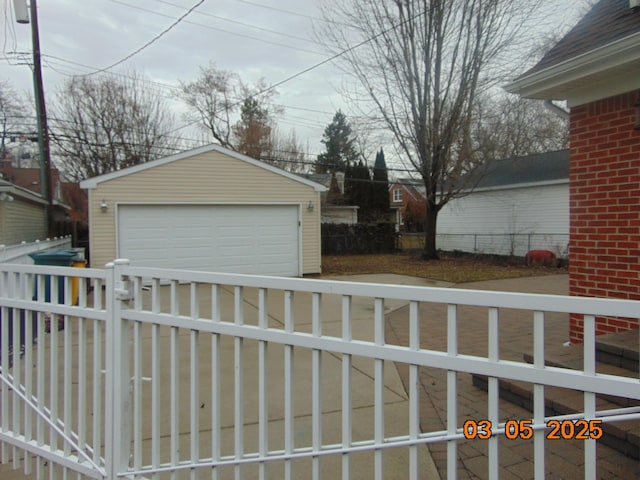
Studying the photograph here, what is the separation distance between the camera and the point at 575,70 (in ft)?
12.4

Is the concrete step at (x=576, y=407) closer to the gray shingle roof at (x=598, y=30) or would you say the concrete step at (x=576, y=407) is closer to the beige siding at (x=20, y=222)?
the gray shingle roof at (x=598, y=30)

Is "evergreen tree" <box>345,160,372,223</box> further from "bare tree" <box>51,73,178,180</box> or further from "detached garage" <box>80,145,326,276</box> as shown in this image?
"detached garage" <box>80,145,326,276</box>

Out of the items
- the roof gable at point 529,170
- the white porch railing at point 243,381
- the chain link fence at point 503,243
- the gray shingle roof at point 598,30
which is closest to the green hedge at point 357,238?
the chain link fence at point 503,243

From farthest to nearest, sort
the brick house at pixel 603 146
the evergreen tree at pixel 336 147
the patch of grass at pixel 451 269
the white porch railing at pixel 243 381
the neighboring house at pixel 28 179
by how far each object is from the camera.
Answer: the evergreen tree at pixel 336 147
the neighboring house at pixel 28 179
the patch of grass at pixel 451 269
the brick house at pixel 603 146
the white porch railing at pixel 243 381

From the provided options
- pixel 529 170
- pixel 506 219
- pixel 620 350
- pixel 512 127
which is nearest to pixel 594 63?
pixel 620 350

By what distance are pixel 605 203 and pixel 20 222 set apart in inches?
576

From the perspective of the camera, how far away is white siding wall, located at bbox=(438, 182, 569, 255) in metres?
15.8

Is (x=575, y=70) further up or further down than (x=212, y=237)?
further up

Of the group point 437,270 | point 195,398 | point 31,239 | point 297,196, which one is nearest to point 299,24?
point 297,196

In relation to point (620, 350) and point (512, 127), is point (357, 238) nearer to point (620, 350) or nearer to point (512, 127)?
point (512, 127)

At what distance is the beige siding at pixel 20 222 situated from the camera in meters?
11.0

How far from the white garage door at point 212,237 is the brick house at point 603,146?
8.09 m

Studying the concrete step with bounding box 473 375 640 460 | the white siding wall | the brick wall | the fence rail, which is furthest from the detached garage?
the white siding wall

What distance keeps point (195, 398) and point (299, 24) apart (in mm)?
12481
